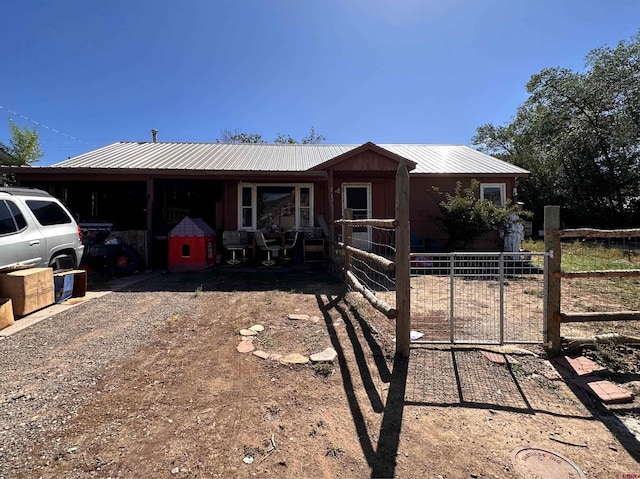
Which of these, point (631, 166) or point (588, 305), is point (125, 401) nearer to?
point (588, 305)

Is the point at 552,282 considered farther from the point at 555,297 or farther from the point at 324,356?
the point at 324,356

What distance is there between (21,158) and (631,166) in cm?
3436

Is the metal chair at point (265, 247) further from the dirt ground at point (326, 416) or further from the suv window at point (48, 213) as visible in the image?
the dirt ground at point (326, 416)

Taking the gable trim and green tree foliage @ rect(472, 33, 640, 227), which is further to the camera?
green tree foliage @ rect(472, 33, 640, 227)

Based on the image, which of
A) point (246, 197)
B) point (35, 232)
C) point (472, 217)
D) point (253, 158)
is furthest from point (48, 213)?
point (472, 217)

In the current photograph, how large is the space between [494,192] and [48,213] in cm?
1192

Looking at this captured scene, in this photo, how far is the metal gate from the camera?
382 centimetres

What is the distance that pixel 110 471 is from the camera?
1896 millimetres

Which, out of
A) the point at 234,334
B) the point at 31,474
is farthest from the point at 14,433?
the point at 234,334

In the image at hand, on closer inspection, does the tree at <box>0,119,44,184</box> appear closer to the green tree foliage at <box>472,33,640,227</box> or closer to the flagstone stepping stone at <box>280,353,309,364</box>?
the flagstone stepping stone at <box>280,353,309,364</box>

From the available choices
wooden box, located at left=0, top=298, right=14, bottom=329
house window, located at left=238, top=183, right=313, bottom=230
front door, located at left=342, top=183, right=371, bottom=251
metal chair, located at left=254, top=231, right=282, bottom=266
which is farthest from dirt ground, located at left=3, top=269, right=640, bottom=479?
front door, located at left=342, top=183, right=371, bottom=251

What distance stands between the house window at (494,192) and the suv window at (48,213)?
37.0 feet

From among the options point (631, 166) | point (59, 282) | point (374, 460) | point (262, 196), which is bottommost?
point (374, 460)

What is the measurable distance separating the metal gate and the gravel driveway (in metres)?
3.09
